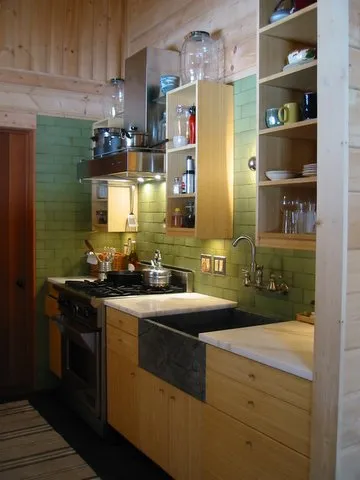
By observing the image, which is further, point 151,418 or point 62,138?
point 62,138

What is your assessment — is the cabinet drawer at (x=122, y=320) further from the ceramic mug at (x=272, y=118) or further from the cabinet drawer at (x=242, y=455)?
the ceramic mug at (x=272, y=118)

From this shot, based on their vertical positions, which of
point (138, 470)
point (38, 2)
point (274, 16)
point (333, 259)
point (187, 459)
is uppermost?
point (38, 2)

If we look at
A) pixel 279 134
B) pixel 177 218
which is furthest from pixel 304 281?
pixel 177 218

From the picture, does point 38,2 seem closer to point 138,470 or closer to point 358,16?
point 358,16

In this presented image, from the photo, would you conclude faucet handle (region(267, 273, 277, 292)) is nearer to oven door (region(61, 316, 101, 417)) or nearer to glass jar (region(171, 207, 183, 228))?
glass jar (region(171, 207, 183, 228))

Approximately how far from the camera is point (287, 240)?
2523mm

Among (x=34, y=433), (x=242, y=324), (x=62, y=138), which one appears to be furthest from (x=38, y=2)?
(x=34, y=433)

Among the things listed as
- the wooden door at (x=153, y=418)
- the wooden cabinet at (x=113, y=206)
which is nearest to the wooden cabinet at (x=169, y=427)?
the wooden door at (x=153, y=418)

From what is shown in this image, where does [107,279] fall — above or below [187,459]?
above

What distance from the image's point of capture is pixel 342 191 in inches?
70.4

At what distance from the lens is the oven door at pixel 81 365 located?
3471mm

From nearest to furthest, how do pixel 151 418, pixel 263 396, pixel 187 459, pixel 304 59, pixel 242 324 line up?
1. pixel 263 396
2. pixel 304 59
3. pixel 187 459
4. pixel 151 418
5. pixel 242 324

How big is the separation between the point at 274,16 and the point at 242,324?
5.55 ft

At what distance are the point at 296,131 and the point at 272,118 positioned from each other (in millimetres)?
141
